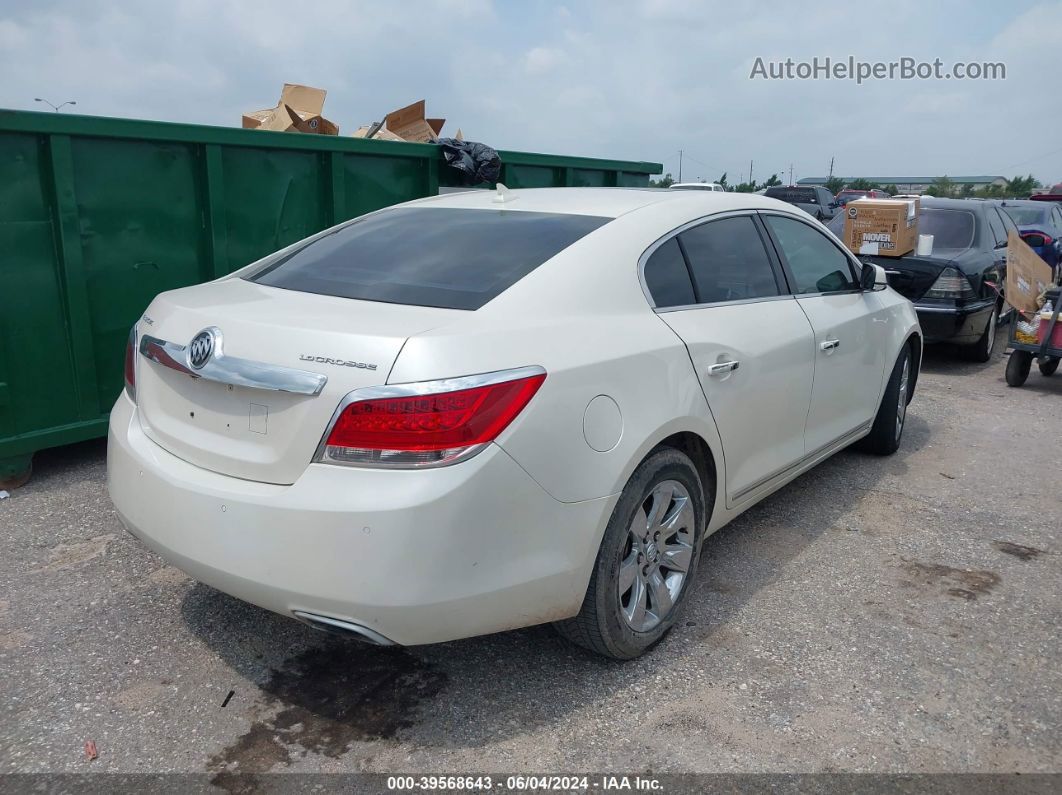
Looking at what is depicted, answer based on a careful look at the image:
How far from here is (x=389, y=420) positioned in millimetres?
2402

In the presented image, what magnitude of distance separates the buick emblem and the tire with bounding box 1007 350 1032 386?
295 inches

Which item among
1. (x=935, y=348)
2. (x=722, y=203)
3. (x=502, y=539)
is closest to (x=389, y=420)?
(x=502, y=539)

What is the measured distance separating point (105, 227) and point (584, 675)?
3697mm

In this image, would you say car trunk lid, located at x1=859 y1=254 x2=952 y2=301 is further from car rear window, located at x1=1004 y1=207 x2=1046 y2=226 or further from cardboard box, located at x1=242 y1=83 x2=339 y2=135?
cardboard box, located at x1=242 y1=83 x2=339 y2=135

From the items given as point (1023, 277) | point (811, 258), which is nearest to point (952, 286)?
point (1023, 277)

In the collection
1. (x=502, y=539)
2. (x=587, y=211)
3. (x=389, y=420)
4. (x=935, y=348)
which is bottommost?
(x=935, y=348)

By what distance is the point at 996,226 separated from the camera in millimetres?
9906

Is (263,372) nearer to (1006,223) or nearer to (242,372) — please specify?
(242,372)

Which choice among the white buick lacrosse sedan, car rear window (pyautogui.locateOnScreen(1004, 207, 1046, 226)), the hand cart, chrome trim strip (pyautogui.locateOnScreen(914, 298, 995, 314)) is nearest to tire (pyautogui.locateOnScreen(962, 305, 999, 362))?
chrome trim strip (pyautogui.locateOnScreen(914, 298, 995, 314))

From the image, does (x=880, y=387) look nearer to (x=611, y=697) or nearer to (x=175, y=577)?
(x=611, y=697)

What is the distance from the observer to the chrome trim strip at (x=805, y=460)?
3.73 m

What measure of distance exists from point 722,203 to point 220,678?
2789 mm

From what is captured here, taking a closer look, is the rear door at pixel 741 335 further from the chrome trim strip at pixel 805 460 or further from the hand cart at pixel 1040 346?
the hand cart at pixel 1040 346

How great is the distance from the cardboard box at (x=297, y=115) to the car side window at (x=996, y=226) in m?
7.16
